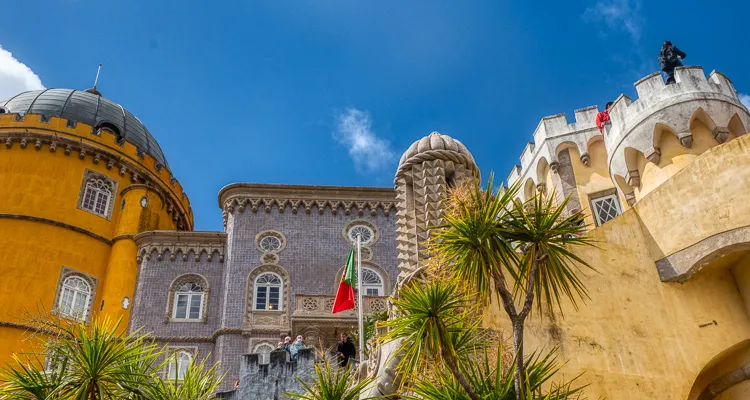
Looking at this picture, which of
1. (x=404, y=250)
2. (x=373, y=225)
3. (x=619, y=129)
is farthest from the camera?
(x=373, y=225)

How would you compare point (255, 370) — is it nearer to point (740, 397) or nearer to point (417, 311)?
point (417, 311)

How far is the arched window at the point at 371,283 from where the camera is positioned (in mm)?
26766

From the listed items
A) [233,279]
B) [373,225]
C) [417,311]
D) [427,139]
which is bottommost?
[417,311]

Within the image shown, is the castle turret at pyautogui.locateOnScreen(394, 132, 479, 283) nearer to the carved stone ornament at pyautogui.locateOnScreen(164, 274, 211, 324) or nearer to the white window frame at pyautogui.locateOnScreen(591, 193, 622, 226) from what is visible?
the white window frame at pyautogui.locateOnScreen(591, 193, 622, 226)

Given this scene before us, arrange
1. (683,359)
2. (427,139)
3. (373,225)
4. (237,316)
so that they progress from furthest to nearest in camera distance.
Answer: (373,225) → (237,316) → (427,139) → (683,359)

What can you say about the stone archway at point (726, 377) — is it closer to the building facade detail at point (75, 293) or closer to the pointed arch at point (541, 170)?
the pointed arch at point (541, 170)

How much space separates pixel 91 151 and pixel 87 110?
162 inches

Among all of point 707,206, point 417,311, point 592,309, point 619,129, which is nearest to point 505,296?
point 417,311

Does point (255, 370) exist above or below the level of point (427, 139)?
below

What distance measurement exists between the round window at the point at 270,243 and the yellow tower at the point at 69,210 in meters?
5.17

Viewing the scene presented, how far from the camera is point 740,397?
11.9m

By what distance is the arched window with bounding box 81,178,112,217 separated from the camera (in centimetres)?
2908

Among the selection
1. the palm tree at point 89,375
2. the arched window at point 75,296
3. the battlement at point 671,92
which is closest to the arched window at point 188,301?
the arched window at point 75,296

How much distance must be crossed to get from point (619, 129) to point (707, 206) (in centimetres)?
638
